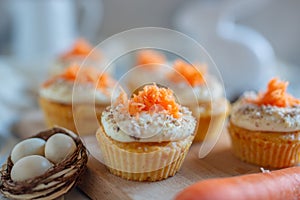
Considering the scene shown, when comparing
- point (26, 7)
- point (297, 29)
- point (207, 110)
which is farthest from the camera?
point (297, 29)

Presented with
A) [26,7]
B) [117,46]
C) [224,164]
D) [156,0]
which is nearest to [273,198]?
[224,164]

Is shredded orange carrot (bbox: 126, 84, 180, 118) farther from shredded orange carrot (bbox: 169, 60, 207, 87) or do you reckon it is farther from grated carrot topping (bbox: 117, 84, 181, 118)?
shredded orange carrot (bbox: 169, 60, 207, 87)

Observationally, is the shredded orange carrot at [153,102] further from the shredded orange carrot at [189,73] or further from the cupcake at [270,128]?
the shredded orange carrot at [189,73]

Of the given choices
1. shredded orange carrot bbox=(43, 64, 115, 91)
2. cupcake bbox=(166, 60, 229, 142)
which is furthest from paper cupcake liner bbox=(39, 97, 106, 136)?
cupcake bbox=(166, 60, 229, 142)

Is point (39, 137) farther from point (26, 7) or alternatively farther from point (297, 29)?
point (297, 29)

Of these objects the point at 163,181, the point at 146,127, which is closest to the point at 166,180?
the point at 163,181

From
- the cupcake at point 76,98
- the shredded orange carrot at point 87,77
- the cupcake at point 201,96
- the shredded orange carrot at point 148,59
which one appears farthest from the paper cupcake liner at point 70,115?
the shredded orange carrot at point 148,59

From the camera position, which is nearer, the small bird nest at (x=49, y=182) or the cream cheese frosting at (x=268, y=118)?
the small bird nest at (x=49, y=182)
